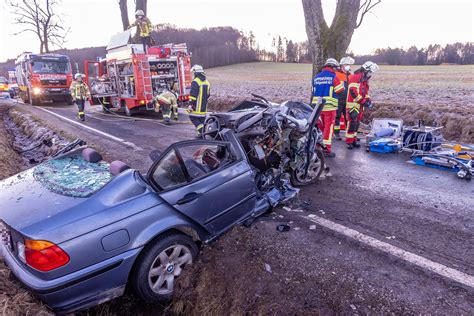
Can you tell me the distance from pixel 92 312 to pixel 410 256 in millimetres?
2858

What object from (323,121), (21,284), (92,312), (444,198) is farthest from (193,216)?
(323,121)

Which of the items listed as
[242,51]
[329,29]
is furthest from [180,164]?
[242,51]

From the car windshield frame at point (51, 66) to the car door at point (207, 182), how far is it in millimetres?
18528

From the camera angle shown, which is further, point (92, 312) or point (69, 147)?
point (69, 147)

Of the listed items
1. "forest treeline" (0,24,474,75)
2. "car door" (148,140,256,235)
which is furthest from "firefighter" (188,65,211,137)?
"forest treeline" (0,24,474,75)

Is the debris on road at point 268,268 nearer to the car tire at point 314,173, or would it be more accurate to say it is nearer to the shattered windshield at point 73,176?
the shattered windshield at point 73,176

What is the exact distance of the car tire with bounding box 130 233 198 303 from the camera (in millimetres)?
2449

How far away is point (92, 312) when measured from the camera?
2572 mm

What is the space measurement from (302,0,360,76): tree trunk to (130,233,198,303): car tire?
772 cm

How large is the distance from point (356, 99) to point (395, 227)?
13.7 ft

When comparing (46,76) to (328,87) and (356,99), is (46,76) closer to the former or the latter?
(328,87)

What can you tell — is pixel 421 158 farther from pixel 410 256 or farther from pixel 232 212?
pixel 232 212

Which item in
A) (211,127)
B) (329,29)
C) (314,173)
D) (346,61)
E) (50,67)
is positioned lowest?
(314,173)

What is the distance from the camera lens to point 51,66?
711 inches
